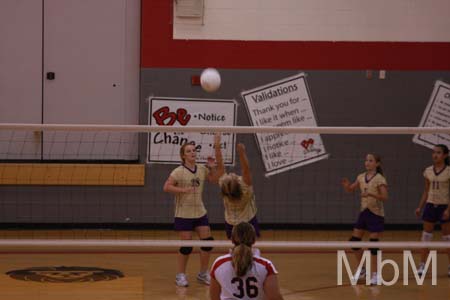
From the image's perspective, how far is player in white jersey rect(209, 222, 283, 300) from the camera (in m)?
6.86

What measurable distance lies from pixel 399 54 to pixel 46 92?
6.15m

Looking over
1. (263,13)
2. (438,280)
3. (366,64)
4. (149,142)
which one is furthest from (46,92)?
(438,280)

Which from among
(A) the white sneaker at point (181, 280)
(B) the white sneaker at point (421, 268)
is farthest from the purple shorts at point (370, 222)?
(A) the white sneaker at point (181, 280)

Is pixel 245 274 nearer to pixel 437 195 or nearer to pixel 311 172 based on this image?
pixel 437 195

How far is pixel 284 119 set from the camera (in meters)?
15.4

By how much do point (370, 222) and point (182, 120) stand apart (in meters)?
4.87

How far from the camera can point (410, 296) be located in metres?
10.5

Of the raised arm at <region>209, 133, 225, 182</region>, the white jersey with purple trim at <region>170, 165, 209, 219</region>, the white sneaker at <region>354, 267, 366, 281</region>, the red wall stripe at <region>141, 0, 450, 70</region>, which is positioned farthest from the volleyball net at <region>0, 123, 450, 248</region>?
the raised arm at <region>209, 133, 225, 182</region>

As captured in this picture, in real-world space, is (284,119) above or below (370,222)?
above

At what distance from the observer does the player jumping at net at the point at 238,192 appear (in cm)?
946

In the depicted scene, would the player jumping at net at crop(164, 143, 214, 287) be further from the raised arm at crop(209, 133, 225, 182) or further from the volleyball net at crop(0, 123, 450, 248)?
the volleyball net at crop(0, 123, 450, 248)

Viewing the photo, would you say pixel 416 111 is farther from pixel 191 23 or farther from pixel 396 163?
pixel 191 23

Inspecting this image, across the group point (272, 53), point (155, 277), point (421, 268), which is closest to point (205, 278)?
point (155, 277)

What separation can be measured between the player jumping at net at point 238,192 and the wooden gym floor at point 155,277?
3.34ft
